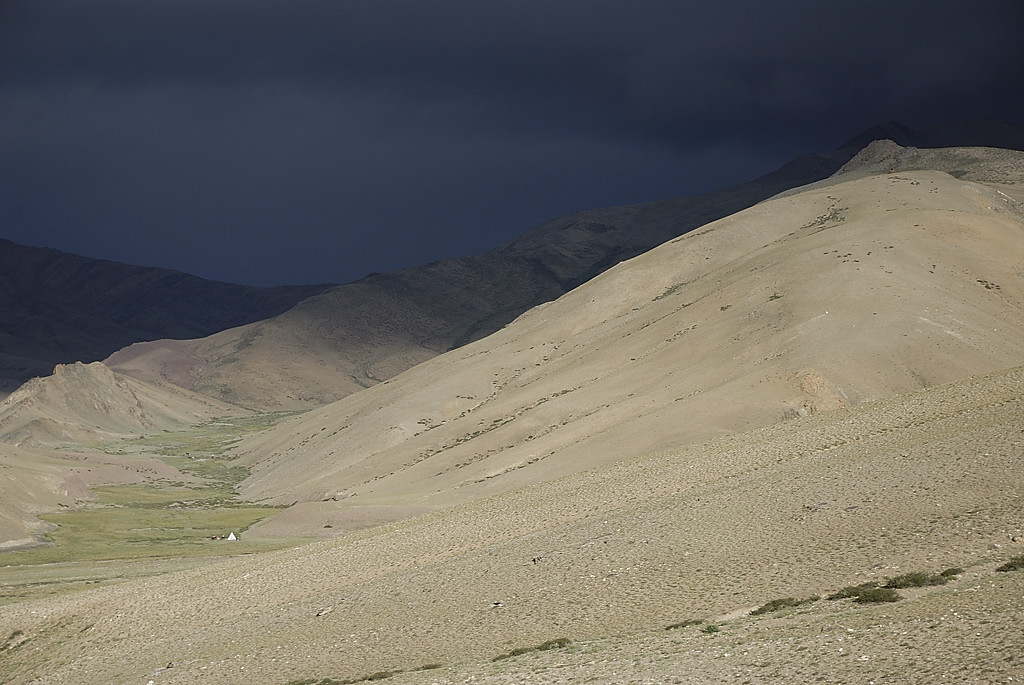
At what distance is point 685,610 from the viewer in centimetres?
2755

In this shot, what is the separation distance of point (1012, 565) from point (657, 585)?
9.56 meters

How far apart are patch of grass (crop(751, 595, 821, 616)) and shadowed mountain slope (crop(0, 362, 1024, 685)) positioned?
39cm

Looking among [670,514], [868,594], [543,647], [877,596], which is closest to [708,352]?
[670,514]

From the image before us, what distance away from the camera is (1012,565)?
24.9 metres

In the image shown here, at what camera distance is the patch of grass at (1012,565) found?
24.7 meters

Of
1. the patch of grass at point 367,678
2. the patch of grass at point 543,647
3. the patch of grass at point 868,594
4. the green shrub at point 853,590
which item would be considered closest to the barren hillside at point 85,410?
the patch of grass at point 367,678

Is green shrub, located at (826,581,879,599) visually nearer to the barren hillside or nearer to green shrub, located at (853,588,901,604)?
green shrub, located at (853,588,901,604)

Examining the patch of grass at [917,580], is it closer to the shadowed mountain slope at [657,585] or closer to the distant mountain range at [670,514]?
the distant mountain range at [670,514]

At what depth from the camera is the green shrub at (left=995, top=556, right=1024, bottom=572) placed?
2470 centimetres

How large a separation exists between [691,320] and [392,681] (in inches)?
2293

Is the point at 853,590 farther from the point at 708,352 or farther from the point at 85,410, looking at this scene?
the point at 85,410

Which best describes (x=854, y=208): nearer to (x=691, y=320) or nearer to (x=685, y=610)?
(x=691, y=320)

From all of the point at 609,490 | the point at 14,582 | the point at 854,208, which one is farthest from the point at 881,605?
the point at 854,208

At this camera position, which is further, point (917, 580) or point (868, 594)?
point (917, 580)
